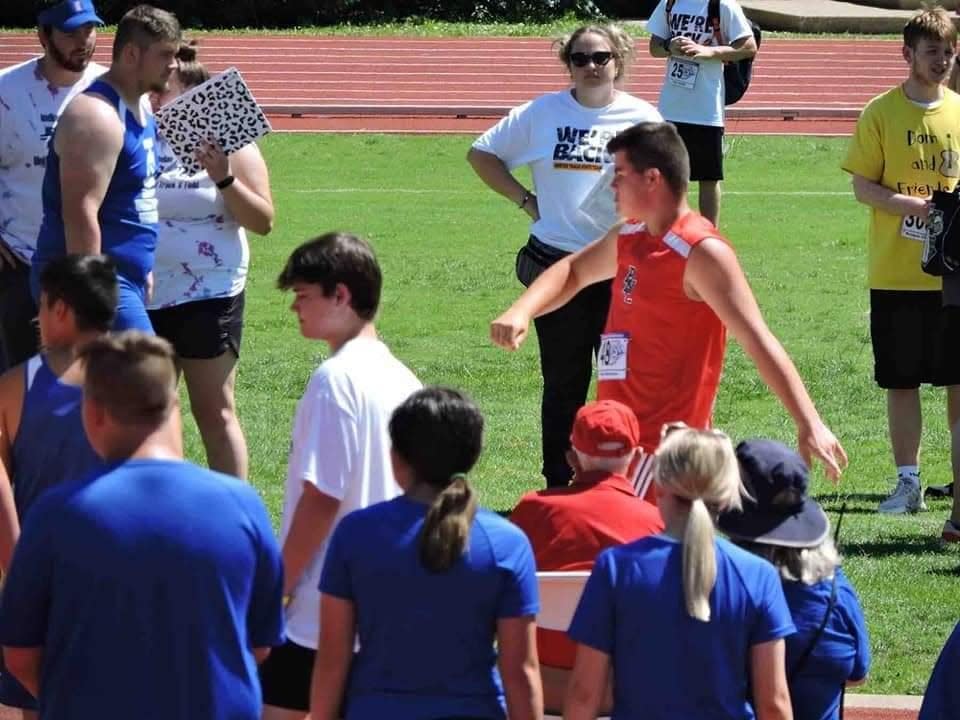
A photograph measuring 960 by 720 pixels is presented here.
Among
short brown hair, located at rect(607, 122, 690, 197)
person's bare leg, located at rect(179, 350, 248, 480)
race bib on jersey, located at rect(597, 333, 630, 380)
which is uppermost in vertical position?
short brown hair, located at rect(607, 122, 690, 197)

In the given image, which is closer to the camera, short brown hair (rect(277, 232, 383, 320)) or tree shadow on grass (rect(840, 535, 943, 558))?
short brown hair (rect(277, 232, 383, 320))

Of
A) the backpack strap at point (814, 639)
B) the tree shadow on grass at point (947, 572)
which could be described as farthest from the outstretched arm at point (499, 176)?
the backpack strap at point (814, 639)

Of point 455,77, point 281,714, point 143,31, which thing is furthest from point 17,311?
point 455,77

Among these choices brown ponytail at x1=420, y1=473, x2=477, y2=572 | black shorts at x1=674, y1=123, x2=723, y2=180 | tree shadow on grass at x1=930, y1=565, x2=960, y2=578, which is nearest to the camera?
brown ponytail at x1=420, y1=473, x2=477, y2=572

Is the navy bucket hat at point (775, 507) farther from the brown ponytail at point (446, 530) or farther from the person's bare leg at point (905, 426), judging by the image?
the person's bare leg at point (905, 426)

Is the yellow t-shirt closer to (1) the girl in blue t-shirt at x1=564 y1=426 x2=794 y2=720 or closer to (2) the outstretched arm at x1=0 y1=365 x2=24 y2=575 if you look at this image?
(1) the girl in blue t-shirt at x1=564 y1=426 x2=794 y2=720

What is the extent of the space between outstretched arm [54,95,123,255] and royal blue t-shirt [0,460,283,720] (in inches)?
106

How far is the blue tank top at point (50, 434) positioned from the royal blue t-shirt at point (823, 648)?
5.87ft


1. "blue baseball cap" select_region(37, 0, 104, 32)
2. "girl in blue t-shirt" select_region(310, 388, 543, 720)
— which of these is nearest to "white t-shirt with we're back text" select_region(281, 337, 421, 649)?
"girl in blue t-shirt" select_region(310, 388, 543, 720)

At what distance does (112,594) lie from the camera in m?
3.79

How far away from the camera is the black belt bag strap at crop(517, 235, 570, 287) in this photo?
27.6 feet

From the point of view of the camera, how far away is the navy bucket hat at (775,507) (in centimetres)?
466

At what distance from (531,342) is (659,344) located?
6.70 metres

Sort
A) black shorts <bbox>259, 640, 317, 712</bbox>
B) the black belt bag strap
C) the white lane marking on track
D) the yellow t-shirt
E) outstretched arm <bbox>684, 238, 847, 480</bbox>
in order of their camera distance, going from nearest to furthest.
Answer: black shorts <bbox>259, 640, 317, 712</bbox> → outstretched arm <bbox>684, 238, 847, 480</bbox> → the black belt bag strap → the yellow t-shirt → the white lane marking on track
